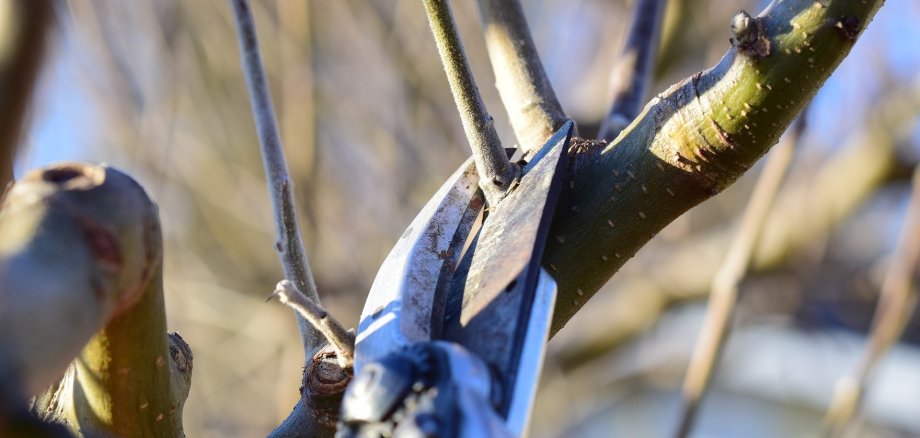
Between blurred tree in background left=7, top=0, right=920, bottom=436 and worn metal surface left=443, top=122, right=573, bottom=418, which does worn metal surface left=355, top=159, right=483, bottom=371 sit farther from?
blurred tree in background left=7, top=0, right=920, bottom=436

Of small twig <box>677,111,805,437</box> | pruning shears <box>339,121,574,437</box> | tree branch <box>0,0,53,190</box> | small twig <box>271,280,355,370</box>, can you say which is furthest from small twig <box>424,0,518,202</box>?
small twig <box>677,111,805,437</box>

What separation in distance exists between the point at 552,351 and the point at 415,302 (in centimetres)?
276

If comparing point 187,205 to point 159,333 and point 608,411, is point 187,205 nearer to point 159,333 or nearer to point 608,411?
point 608,411

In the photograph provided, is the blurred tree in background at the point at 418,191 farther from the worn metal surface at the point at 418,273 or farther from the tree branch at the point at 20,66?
the tree branch at the point at 20,66

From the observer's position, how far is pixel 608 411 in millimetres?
4949

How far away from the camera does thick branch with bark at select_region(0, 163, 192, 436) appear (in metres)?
0.40

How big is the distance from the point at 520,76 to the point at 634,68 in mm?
195

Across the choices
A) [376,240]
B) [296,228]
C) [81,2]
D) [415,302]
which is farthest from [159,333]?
[81,2]

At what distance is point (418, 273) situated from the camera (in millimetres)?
646

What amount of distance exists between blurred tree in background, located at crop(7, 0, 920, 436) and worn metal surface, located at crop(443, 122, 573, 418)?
117 cm

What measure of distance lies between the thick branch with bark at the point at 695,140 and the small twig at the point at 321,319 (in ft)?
0.52

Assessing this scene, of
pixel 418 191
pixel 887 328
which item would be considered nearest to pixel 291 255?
pixel 887 328

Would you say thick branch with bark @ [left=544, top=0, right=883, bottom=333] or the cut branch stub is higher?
thick branch with bark @ [left=544, top=0, right=883, bottom=333]

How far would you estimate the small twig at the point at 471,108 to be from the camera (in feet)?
2.09
